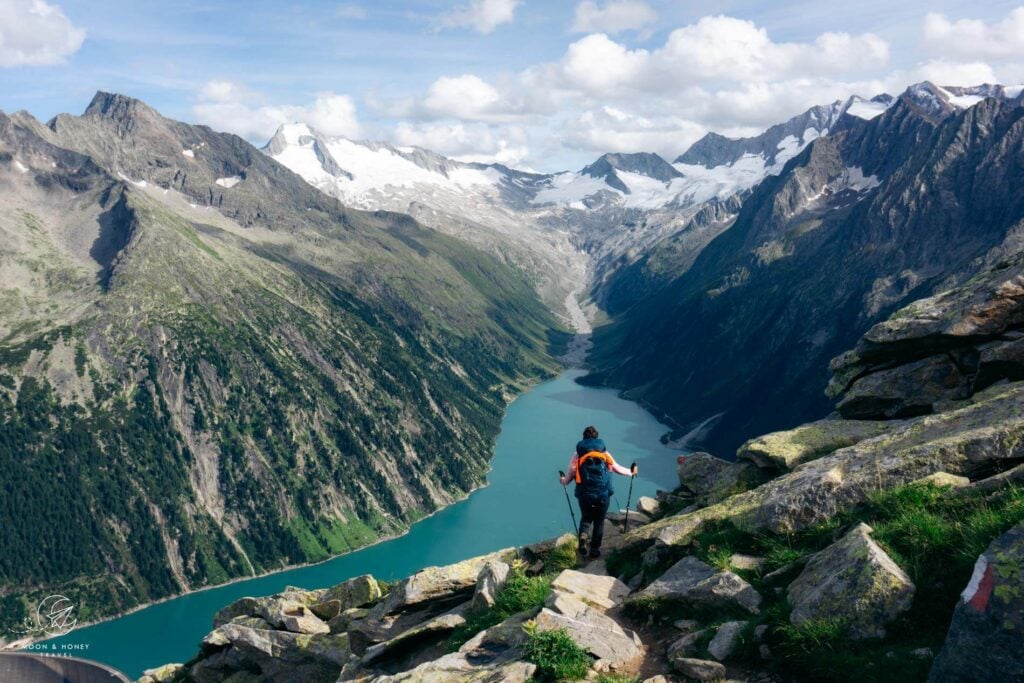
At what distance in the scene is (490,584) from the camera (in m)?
A: 20.2

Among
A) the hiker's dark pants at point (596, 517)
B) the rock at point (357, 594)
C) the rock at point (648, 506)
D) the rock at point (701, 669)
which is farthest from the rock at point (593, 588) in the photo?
the rock at point (357, 594)

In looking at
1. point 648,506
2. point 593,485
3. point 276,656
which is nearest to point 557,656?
point 593,485

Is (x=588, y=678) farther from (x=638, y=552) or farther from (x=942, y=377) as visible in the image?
(x=942, y=377)

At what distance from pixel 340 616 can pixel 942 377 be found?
84.2 feet

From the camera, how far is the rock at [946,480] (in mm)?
15256

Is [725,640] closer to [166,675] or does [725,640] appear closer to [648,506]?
[648,506]

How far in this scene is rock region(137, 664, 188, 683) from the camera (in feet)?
106

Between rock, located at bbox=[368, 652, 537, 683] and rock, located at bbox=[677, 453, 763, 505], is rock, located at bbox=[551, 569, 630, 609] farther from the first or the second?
rock, located at bbox=[677, 453, 763, 505]

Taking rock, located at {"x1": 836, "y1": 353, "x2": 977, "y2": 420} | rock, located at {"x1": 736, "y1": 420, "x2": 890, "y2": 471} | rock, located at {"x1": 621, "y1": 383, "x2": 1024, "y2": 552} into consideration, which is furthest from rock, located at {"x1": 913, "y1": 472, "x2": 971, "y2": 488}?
rock, located at {"x1": 836, "y1": 353, "x2": 977, "y2": 420}

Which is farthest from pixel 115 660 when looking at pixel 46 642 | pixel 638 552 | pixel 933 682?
pixel 933 682

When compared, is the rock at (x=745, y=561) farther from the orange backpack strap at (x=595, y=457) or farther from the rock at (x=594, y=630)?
the orange backpack strap at (x=595, y=457)

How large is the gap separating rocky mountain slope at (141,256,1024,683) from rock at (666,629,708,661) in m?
0.03

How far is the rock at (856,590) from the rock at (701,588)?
1257mm

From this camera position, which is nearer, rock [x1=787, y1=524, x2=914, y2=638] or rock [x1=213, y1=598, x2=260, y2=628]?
rock [x1=787, y1=524, x2=914, y2=638]
